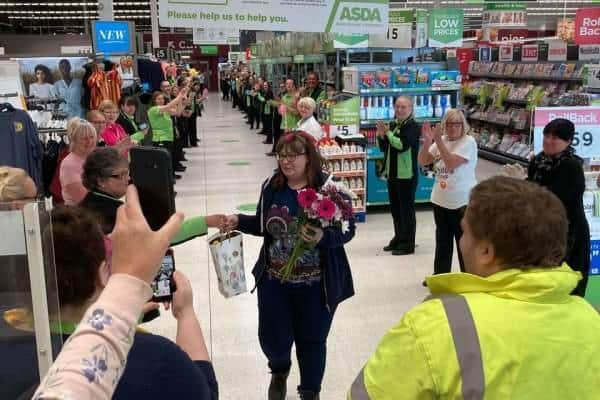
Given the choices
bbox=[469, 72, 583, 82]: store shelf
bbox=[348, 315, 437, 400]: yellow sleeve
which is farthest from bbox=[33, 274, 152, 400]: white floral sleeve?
bbox=[469, 72, 583, 82]: store shelf

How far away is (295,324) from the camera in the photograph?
10.2ft

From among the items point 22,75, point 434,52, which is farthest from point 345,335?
point 434,52

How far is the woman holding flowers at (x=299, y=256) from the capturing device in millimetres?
2963

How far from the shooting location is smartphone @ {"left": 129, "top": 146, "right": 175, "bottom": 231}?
6.86 feet

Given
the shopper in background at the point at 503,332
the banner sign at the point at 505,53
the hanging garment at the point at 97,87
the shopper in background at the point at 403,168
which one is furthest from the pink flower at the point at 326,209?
the banner sign at the point at 505,53

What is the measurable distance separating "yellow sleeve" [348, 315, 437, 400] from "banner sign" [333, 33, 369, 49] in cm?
737

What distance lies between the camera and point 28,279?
55.4 inches

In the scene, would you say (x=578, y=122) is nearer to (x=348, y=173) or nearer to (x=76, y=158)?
(x=348, y=173)

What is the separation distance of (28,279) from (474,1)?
24336mm

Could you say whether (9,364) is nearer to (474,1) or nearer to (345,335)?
(345,335)

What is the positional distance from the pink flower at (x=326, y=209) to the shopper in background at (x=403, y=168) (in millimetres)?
3462

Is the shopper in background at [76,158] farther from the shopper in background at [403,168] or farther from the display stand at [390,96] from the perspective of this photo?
the display stand at [390,96]

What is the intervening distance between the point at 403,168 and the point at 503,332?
16.6 feet

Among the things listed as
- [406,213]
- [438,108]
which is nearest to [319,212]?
[406,213]
